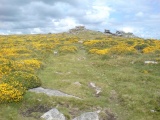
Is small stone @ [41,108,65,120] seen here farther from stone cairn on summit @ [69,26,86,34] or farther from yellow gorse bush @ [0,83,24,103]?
stone cairn on summit @ [69,26,86,34]

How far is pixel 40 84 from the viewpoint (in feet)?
79.9

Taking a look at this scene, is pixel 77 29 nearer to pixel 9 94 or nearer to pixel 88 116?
pixel 9 94

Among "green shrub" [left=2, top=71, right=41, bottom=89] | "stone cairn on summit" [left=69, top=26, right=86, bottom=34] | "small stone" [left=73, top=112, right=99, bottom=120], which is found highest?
"stone cairn on summit" [left=69, top=26, right=86, bottom=34]

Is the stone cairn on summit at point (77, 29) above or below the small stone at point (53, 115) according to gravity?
above

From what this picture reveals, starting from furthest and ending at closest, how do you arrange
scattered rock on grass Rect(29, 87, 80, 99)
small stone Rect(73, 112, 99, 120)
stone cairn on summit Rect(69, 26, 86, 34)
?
1. stone cairn on summit Rect(69, 26, 86, 34)
2. scattered rock on grass Rect(29, 87, 80, 99)
3. small stone Rect(73, 112, 99, 120)

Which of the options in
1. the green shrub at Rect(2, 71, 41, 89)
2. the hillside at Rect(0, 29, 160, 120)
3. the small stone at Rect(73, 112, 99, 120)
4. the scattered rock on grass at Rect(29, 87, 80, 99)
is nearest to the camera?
the small stone at Rect(73, 112, 99, 120)

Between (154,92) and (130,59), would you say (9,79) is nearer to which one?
(154,92)

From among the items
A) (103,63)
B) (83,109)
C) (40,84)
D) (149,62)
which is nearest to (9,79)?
(40,84)

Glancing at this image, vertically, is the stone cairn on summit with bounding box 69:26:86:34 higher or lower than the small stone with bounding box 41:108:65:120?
higher

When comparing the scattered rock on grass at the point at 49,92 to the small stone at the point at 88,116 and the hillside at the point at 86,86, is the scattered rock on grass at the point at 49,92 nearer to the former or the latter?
the hillside at the point at 86,86

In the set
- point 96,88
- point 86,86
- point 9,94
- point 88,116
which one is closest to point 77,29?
point 86,86

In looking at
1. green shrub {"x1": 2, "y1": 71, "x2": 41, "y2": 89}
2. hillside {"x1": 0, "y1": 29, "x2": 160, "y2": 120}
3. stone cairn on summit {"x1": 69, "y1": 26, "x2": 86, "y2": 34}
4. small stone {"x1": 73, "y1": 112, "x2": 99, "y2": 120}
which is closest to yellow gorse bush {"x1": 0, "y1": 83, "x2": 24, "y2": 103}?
hillside {"x1": 0, "y1": 29, "x2": 160, "y2": 120}

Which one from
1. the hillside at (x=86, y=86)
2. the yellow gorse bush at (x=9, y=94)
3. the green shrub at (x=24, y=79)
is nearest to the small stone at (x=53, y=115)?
the hillside at (x=86, y=86)

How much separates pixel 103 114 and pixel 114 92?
17.6 feet
